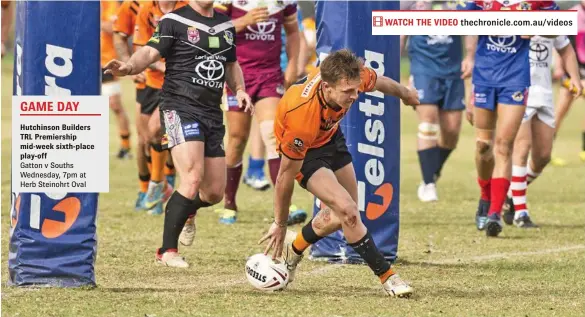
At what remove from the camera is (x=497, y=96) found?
11.2 metres

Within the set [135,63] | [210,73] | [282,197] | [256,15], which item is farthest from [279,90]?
[282,197]

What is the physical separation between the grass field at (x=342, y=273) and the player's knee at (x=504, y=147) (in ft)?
2.56

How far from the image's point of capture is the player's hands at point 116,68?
8.01 metres

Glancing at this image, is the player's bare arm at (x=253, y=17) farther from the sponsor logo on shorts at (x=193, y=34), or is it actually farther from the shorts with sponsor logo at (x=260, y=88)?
the sponsor logo on shorts at (x=193, y=34)

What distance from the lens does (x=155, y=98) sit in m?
12.7

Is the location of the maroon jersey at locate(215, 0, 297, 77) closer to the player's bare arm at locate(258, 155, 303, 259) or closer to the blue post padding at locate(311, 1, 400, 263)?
the blue post padding at locate(311, 1, 400, 263)

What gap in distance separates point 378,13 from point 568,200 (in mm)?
6096

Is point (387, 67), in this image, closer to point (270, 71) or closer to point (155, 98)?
point (270, 71)

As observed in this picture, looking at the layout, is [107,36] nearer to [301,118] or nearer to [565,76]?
[565,76]

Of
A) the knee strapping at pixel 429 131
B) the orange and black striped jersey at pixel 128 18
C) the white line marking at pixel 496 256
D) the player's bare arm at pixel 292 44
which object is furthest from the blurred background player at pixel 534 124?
the orange and black striped jersey at pixel 128 18

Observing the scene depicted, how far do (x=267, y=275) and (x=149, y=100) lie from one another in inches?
200

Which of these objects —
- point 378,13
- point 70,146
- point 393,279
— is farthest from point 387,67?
point 70,146

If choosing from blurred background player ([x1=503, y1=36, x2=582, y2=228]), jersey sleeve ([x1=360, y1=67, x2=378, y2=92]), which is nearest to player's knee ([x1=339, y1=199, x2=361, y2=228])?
jersey sleeve ([x1=360, y1=67, x2=378, y2=92])

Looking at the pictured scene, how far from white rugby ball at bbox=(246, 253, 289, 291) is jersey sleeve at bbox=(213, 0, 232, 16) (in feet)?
13.2
